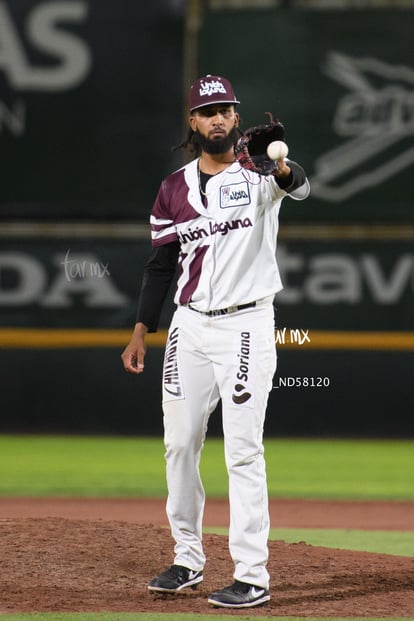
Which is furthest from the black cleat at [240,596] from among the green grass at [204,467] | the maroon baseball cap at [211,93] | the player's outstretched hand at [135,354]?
the green grass at [204,467]

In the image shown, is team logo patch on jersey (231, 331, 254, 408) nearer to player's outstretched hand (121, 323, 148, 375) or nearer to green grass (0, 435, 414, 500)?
player's outstretched hand (121, 323, 148, 375)

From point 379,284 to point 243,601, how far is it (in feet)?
23.5

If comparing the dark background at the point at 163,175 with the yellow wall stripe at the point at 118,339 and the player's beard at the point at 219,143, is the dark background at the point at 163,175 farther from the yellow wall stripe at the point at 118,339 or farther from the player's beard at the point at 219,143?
the player's beard at the point at 219,143

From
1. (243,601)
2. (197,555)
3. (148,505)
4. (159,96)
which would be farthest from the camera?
(159,96)

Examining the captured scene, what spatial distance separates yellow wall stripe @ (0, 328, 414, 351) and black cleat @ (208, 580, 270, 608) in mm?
6826

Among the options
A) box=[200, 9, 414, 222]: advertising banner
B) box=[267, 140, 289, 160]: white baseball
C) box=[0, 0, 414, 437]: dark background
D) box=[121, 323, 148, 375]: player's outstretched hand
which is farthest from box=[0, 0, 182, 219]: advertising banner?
box=[267, 140, 289, 160]: white baseball

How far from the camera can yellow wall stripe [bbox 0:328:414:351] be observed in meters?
11.2

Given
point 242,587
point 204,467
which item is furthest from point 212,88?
point 204,467

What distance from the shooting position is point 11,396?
11188 mm

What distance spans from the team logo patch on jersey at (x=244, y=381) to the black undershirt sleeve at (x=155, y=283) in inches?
20.7

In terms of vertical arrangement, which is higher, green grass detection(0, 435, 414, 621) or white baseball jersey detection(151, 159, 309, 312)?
white baseball jersey detection(151, 159, 309, 312)

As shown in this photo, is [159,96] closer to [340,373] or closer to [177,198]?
[340,373]

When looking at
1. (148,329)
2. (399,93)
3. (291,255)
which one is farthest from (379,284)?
(148,329)

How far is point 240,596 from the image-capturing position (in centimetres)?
433
